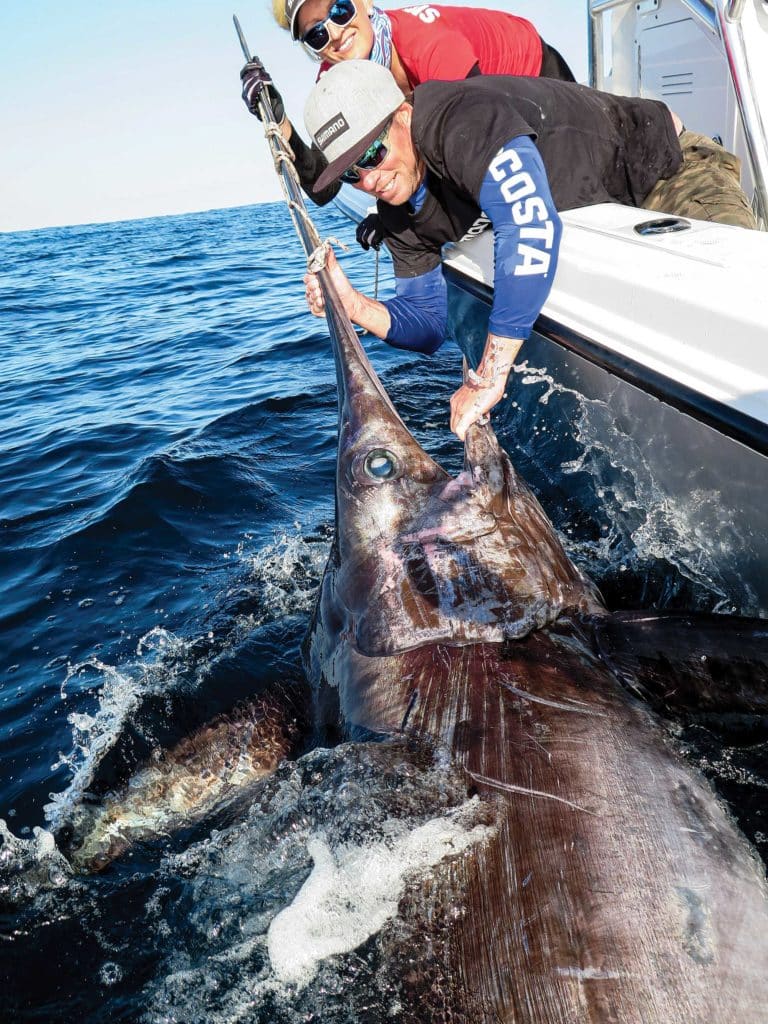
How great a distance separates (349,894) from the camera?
5.36 feet

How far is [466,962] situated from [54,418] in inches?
272

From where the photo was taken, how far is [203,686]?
3.10 metres

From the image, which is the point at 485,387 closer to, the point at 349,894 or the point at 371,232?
the point at 349,894

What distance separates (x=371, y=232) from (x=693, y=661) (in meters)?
3.46

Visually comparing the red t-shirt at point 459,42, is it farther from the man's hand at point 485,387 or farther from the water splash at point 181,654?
the water splash at point 181,654

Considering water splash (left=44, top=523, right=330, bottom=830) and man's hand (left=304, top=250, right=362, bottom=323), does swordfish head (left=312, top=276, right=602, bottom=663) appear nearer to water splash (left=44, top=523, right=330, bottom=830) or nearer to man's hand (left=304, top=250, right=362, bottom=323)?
man's hand (left=304, top=250, right=362, bottom=323)

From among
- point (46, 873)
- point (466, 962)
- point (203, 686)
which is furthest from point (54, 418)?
point (466, 962)

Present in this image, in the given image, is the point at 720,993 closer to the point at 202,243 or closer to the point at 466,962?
the point at 466,962

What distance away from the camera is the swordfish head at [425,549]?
2.13 m

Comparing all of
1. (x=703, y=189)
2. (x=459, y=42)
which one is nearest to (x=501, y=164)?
(x=703, y=189)

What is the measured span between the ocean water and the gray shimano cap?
62.3 inches

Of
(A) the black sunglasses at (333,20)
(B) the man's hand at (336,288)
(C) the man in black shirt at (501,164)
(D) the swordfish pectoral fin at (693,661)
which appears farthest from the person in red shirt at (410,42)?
(D) the swordfish pectoral fin at (693,661)

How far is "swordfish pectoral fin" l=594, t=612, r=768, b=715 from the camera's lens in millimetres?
1870

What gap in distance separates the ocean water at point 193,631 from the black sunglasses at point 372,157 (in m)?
1.41
